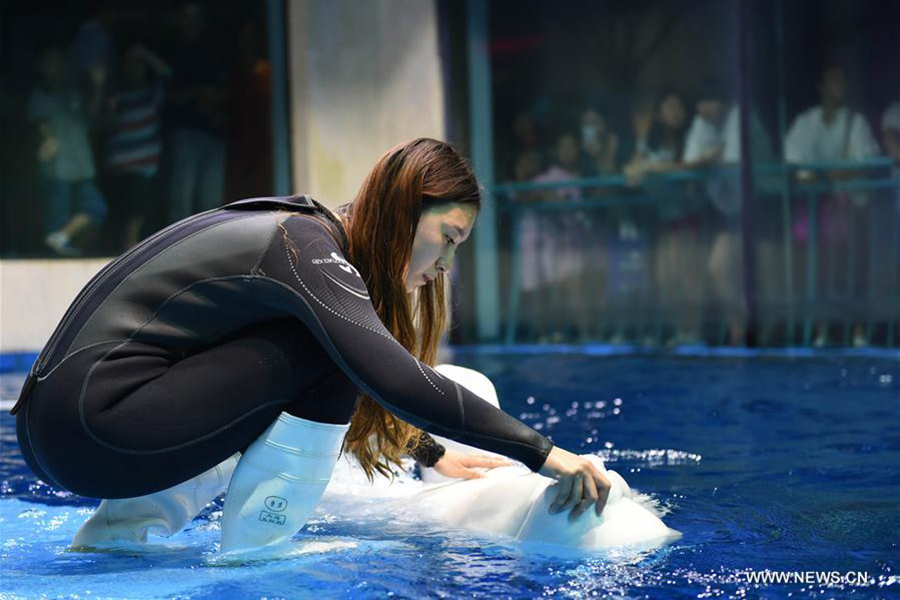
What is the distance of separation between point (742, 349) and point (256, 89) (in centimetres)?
399

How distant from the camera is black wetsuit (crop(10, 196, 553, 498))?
2287 millimetres

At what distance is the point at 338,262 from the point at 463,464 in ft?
3.26

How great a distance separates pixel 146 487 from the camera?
8.13 ft

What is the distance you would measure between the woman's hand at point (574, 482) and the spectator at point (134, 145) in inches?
269

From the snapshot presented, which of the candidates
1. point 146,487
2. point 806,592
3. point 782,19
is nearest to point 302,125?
point 782,19

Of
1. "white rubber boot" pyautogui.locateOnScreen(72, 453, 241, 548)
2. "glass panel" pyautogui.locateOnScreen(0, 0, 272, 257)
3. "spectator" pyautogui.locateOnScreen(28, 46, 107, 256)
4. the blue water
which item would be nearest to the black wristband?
the blue water

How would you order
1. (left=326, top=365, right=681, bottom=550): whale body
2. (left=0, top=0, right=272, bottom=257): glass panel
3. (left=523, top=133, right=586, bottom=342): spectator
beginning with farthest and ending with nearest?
1. (left=0, top=0, right=272, bottom=257): glass panel
2. (left=523, top=133, right=586, bottom=342): spectator
3. (left=326, top=365, right=681, bottom=550): whale body

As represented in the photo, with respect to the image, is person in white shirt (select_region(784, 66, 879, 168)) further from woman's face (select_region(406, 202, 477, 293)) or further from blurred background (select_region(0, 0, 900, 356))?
woman's face (select_region(406, 202, 477, 293))

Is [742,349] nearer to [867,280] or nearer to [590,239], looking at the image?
[867,280]

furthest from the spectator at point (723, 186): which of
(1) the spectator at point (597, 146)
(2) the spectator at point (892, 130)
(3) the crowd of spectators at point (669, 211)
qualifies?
(2) the spectator at point (892, 130)

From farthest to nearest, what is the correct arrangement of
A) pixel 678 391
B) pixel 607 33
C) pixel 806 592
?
pixel 607 33, pixel 678 391, pixel 806 592

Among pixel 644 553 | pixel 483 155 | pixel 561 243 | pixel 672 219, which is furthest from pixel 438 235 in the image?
pixel 483 155

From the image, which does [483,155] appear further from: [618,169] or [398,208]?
[398,208]

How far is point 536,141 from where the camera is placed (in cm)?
845
